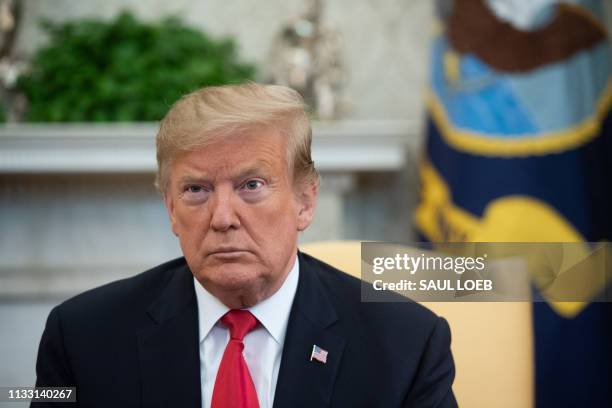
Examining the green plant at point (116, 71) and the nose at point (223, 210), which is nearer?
the nose at point (223, 210)

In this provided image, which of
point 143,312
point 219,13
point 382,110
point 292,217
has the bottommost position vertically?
point 143,312

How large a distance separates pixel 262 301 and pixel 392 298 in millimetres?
272

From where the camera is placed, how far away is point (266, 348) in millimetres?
1418

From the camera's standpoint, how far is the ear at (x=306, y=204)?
1441 millimetres

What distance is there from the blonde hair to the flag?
1.89 m

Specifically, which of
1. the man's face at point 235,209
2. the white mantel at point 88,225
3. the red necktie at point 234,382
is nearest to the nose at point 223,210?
the man's face at point 235,209

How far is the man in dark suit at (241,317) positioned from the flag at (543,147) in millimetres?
1759

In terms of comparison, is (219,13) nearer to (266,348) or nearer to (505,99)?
(505,99)

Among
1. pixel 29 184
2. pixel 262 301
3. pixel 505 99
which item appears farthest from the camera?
pixel 29 184

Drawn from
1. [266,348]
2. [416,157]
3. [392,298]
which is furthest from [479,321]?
[416,157]

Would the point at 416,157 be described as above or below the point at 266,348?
above

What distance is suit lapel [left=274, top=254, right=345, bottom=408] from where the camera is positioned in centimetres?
135

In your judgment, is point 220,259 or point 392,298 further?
point 392,298

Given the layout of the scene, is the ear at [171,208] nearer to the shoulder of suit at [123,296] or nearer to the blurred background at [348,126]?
the shoulder of suit at [123,296]
